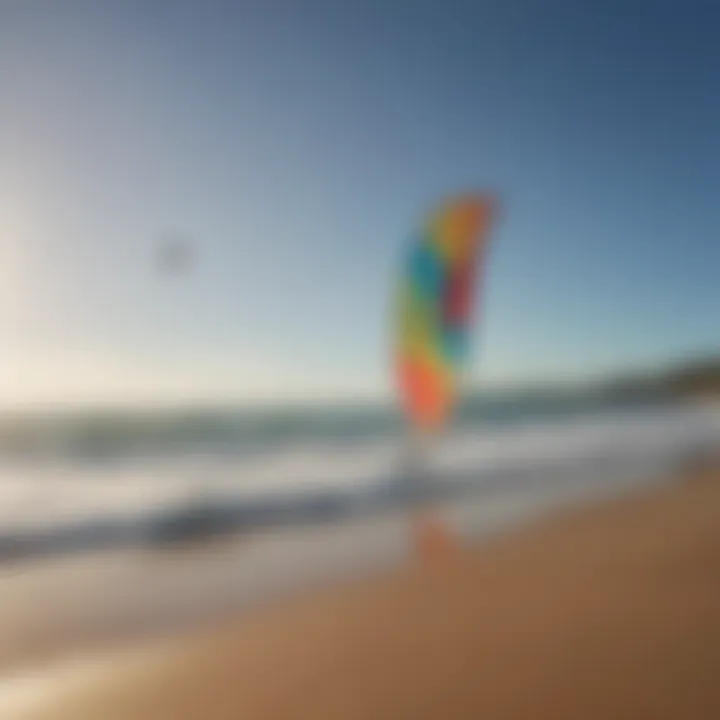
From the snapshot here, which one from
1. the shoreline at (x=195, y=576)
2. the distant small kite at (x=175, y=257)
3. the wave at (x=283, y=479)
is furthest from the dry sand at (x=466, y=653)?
the distant small kite at (x=175, y=257)

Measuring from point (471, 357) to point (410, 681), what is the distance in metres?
1.29

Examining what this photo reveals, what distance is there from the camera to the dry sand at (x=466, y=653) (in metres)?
1.13

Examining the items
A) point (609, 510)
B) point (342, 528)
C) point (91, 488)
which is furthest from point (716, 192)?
point (91, 488)

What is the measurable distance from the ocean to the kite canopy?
75mm

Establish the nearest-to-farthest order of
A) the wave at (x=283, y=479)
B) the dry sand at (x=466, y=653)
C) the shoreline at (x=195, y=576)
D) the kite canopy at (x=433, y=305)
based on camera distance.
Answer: the dry sand at (x=466, y=653)
the shoreline at (x=195, y=576)
the wave at (x=283, y=479)
the kite canopy at (x=433, y=305)

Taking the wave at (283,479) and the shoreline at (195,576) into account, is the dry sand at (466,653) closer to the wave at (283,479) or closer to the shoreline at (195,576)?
the shoreline at (195,576)

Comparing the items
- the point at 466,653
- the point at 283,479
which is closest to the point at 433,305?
the point at 283,479

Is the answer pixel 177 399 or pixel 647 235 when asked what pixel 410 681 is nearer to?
pixel 177 399

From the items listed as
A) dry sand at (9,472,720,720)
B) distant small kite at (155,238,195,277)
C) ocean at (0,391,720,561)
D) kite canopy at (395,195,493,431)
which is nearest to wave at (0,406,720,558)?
ocean at (0,391,720,561)

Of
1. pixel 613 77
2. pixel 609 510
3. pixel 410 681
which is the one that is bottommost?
pixel 410 681

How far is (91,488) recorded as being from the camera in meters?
2.18

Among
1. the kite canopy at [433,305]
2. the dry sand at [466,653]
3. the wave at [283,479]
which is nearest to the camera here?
the dry sand at [466,653]

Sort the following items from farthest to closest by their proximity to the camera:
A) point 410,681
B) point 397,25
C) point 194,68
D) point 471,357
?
1. point 471,357
2. point 397,25
3. point 194,68
4. point 410,681

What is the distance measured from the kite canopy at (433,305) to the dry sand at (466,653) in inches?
26.5
